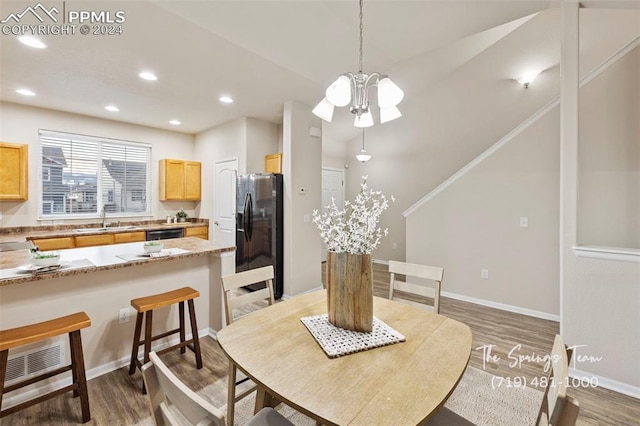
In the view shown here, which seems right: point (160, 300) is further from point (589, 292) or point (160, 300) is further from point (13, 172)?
point (13, 172)

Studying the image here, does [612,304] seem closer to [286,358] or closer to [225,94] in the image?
[286,358]

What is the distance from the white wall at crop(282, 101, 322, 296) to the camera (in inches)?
157

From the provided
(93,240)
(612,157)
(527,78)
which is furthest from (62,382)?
(527,78)

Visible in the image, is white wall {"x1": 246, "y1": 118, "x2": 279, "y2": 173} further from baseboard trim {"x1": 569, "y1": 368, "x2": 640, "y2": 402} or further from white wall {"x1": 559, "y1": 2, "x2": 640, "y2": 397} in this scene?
baseboard trim {"x1": 569, "y1": 368, "x2": 640, "y2": 402}

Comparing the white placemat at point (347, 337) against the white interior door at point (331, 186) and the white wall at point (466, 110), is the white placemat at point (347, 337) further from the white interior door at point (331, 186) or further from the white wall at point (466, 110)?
the white interior door at point (331, 186)

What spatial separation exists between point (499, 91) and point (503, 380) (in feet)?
14.8

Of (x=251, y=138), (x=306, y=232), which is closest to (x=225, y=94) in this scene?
(x=251, y=138)

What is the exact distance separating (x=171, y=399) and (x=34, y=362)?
202 centimetres

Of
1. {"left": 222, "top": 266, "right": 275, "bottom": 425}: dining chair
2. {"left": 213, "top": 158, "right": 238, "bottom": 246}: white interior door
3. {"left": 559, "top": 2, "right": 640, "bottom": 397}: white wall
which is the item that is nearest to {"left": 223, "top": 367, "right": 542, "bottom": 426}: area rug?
{"left": 222, "top": 266, "right": 275, "bottom": 425}: dining chair

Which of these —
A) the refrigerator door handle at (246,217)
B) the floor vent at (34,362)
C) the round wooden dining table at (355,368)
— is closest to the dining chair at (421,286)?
the round wooden dining table at (355,368)

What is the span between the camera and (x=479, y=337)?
9.67ft

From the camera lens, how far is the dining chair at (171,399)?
725 mm

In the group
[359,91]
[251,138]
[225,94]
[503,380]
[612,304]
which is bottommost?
[503,380]

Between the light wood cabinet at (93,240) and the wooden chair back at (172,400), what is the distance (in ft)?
14.1
